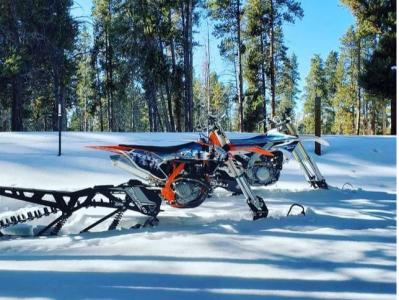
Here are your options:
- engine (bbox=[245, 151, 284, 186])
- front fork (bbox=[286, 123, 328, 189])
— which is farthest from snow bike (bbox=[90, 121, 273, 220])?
front fork (bbox=[286, 123, 328, 189])

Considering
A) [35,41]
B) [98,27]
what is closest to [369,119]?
[98,27]

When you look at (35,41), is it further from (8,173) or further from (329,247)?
(329,247)

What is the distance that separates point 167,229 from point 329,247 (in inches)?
64.2

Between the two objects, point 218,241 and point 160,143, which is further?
point 160,143

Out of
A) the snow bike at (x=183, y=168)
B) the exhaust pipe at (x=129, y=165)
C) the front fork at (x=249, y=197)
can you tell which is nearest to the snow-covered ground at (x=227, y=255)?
the front fork at (x=249, y=197)

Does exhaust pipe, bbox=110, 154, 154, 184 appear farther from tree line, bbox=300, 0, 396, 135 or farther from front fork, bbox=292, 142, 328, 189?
tree line, bbox=300, 0, 396, 135

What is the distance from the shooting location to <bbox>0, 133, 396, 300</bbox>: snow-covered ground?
2.60 m

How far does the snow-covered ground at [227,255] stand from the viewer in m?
2.60

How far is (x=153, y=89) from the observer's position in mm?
25406

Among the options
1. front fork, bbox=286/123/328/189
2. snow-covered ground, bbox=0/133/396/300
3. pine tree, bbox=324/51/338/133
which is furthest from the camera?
pine tree, bbox=324/51/338/133

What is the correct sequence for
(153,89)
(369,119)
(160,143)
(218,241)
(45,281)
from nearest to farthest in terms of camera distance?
(45,281), (218,241), (160,143), (153,89), (369,119)

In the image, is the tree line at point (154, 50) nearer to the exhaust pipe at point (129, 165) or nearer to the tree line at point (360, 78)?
the tree line at point (360, 78)

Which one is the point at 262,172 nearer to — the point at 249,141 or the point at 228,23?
the point at 249,141

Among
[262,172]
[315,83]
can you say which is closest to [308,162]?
[262,172]
